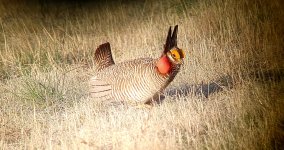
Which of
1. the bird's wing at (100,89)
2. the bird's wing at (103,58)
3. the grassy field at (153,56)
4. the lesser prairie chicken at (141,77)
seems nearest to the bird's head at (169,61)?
the lesser prairie chicken at (141,77)

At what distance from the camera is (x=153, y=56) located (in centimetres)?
377

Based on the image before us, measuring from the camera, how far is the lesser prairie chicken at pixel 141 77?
2.79m

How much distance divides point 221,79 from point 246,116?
2.13ft

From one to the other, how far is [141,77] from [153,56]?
3.07ft

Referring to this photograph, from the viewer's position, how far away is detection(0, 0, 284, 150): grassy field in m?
2.65

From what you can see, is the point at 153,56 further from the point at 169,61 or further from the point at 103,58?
the point at 169,61

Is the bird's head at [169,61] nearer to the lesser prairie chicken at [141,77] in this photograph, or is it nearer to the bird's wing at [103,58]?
the lesser prairie chicken at [141,77]

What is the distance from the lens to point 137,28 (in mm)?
4391

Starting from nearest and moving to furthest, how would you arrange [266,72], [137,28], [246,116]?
[246,116], [266,72], [137,28]

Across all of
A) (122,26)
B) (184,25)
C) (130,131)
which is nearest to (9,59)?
(122,26)

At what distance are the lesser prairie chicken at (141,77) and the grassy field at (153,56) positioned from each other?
0.29ft

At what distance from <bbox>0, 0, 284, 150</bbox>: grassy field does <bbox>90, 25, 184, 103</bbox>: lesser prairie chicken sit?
0.09 meters

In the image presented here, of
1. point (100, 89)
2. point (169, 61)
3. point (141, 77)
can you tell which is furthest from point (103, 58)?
point (169, 61)

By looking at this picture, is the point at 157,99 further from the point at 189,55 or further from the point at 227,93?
the point at 189,55
